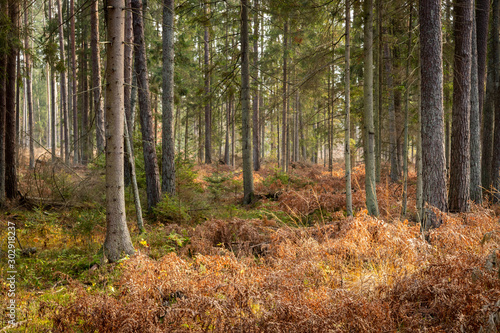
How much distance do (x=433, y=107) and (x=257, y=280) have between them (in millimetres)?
5263

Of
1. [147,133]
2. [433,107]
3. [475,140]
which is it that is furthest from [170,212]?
[475,140]

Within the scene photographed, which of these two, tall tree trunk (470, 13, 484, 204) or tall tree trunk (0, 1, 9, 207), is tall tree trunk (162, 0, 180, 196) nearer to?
tall tree trunk (0, 1, 9, 207)

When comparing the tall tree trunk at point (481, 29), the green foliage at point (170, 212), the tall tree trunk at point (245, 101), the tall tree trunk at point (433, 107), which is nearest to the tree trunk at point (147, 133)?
the green foliage at point (170, 212)

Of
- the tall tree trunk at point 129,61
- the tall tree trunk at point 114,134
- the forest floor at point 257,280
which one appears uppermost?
the tall tree trunk at point 129,61

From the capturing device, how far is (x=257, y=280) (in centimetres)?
364

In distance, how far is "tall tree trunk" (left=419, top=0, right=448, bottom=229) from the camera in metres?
6.20

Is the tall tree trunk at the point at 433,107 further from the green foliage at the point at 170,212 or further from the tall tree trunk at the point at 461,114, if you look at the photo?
the green foliage at the point at 170,212

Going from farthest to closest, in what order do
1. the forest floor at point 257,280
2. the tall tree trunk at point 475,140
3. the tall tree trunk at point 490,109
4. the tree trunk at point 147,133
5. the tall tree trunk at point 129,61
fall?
1. the tall tree trunk at point 490,109
2. the tall tree trunk at point 475,140
3. the tree trunk at point 147,133
4. the tall tree trunk at point 129,61
5. the forest floor at point 257,280

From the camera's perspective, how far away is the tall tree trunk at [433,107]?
20.3 feet

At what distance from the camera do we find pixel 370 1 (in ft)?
22.1

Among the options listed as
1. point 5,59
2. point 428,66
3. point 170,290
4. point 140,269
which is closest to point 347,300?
point 170,290

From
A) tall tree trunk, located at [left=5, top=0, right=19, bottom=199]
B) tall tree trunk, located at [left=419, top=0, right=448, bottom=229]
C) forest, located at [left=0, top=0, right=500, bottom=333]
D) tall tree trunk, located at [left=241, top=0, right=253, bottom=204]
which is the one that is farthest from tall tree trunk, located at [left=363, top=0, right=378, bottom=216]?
tall tree trunk, located at [left=5, top=0, right=19, bottom=199]

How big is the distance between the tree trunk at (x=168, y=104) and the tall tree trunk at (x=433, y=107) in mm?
6276

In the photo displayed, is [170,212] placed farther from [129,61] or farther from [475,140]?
[475,140]
